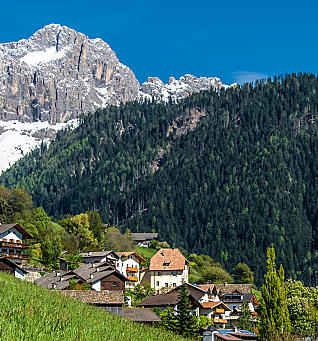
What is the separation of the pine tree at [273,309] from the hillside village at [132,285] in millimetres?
3329

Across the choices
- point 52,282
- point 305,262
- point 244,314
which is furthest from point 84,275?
point 305,262

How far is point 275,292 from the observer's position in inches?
2837

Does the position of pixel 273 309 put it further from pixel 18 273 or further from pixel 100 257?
pixel 100 257

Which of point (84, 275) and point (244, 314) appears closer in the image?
point (84, 275)

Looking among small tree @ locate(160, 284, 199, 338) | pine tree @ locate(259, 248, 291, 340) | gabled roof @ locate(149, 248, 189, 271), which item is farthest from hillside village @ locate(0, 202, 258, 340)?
pine tree @ locate(259, 248, 291, 340)

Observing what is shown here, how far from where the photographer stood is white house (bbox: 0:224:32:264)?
8944 centimetres

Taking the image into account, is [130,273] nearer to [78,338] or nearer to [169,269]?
[169,269]

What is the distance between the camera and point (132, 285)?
119m

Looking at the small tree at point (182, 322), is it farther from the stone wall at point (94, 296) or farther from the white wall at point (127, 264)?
the white wall at point (127, 264)

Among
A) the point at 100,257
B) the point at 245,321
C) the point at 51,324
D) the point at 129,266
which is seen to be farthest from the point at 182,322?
the point at 129,266

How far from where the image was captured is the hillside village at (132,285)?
60.2m

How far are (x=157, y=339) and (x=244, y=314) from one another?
7148cm

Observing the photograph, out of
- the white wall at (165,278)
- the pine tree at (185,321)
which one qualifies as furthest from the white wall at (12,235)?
the pine tree at (185,321)

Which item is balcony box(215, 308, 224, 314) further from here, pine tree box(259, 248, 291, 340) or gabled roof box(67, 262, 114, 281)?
pine tree box(259, 248, 291, 340)
